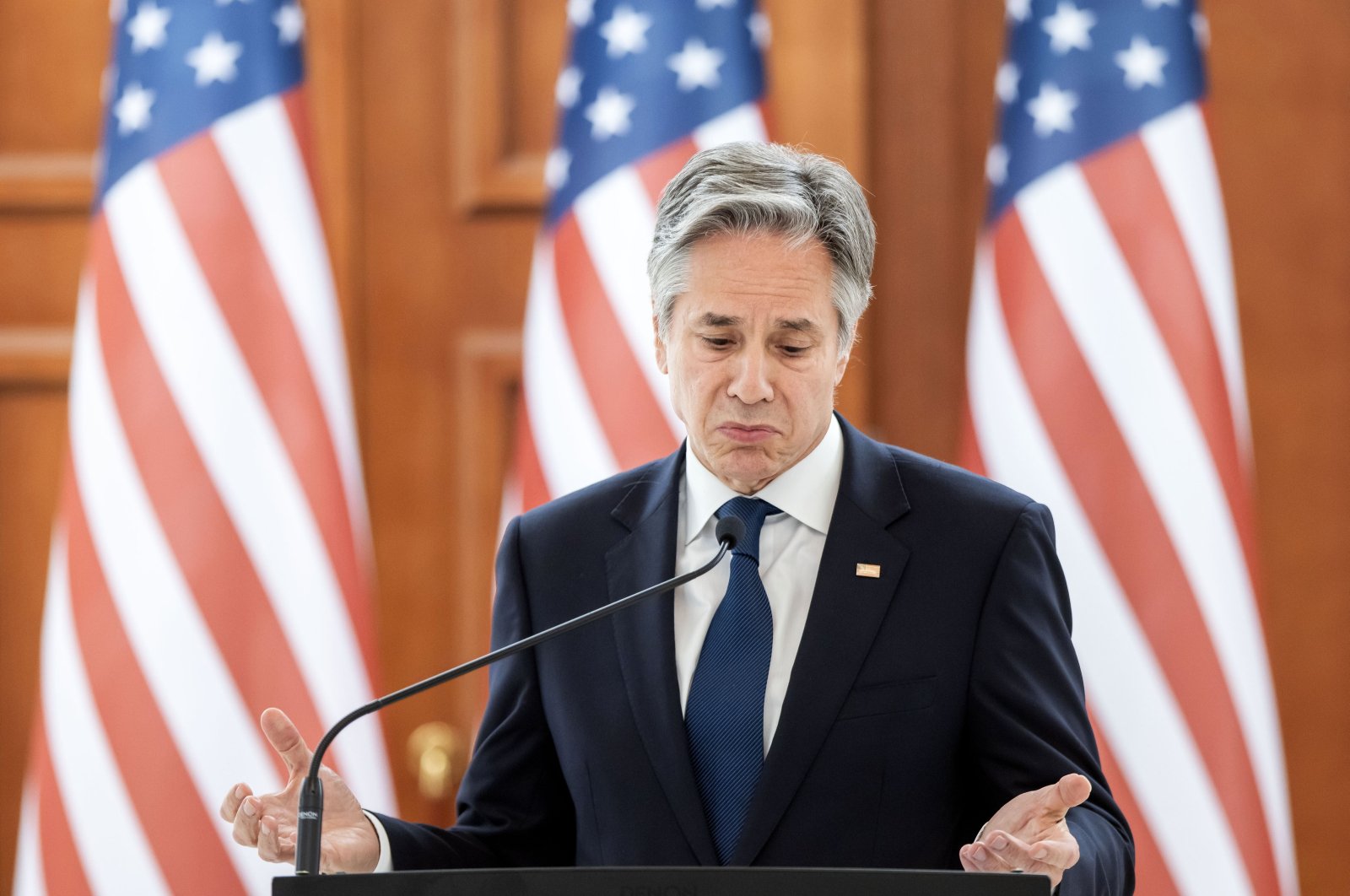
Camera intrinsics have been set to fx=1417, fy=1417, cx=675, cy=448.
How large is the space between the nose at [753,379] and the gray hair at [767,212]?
0.09 m

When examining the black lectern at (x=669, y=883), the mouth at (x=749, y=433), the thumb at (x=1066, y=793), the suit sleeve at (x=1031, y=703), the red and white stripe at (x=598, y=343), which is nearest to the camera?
the black lectern at (x=669, y=883)

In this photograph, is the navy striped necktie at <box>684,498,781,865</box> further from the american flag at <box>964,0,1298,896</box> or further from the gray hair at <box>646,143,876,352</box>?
the american flag at <box>964,0,1298,896</box>

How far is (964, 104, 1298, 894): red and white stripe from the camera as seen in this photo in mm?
1838

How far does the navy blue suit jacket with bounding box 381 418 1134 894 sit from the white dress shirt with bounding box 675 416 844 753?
2cm

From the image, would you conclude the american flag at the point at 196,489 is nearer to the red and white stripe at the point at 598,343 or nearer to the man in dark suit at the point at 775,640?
the red and white stripe at the point at 598,343

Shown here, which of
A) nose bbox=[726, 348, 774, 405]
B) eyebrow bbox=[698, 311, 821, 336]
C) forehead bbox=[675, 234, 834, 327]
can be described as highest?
forehead bbox=[675, 234, 834, 327]

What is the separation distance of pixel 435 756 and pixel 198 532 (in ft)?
1.89

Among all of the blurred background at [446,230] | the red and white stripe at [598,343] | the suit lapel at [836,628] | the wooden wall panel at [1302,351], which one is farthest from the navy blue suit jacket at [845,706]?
the wooden wall panel at [1302,351]

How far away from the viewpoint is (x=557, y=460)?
1.99 metres

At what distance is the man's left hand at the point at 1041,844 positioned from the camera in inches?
36.2

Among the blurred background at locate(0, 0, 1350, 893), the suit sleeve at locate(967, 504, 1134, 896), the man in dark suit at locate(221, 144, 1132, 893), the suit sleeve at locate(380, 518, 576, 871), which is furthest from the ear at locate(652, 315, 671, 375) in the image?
the blurred background at locate(0, 0, 1350, 893)

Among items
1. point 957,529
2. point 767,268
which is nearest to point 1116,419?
point 957,529

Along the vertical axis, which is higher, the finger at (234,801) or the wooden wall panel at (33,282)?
the wooden wall panel at (33,282)

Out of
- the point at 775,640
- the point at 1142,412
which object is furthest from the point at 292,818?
the point at 1142,412
